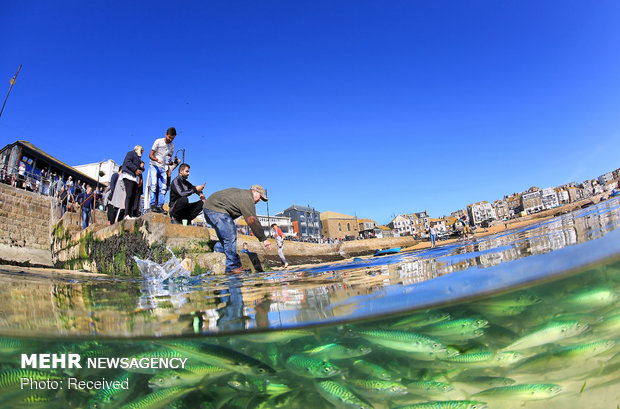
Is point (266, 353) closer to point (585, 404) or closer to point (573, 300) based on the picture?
point (585, 404)

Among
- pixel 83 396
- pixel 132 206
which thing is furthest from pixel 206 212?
pixel 83 396

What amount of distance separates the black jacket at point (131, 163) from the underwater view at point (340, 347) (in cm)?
542

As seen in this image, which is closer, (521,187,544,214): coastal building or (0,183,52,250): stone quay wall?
(521,187,544,214): coastal building

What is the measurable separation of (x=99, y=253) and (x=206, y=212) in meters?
3.72

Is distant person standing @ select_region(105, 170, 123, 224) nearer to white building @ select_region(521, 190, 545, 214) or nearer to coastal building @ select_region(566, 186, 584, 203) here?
coastal building @ select_region(566, 186, 584, 203)

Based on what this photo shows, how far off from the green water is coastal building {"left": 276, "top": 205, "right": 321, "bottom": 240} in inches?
2857

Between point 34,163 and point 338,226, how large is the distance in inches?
2596

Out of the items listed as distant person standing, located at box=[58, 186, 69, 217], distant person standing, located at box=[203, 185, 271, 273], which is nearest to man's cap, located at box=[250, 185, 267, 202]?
distant person standing, located at box=[203, 185, 271, 273]

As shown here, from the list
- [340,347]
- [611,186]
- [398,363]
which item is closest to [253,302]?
[340,347]

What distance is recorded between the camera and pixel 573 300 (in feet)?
6.69

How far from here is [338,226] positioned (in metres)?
83.4

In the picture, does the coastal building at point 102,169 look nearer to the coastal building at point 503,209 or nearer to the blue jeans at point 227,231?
the blue jeans at point 227,231

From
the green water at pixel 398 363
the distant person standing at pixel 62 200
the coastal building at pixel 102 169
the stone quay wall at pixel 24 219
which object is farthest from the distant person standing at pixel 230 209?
the coastal building at pixel 102 169

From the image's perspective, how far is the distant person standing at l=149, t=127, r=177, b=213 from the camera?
682 cm
